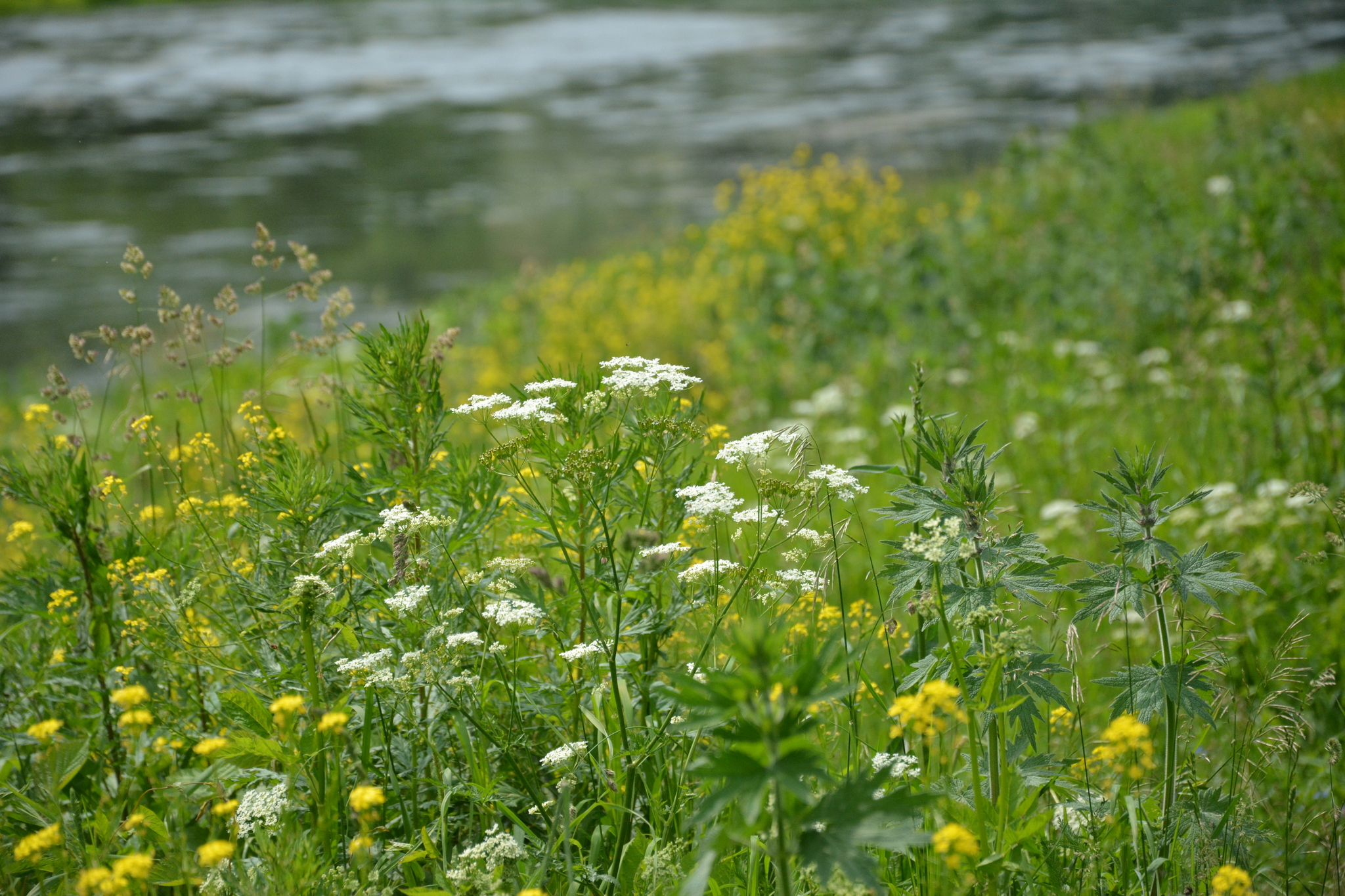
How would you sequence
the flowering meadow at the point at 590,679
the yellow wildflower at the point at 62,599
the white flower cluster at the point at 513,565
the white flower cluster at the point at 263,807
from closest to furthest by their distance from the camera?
the flowering meadow at the point at 590,679
the white flower cluster at the point at 263,807
the white flower cluster at the point at 513,565
the yellow wildflower at the point at 62,599

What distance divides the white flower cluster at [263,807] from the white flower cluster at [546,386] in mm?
761

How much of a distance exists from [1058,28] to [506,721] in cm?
2581

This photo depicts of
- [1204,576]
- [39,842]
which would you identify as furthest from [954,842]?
[39,842]

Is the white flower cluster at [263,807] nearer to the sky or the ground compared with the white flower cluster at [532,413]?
nearer to the ground

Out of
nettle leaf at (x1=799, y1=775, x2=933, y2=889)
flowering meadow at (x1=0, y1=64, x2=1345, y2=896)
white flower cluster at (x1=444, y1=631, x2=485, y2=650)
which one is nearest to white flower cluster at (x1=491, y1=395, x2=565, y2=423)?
flowering meadow at (x1=0, y1=64, x2=1345, y2=896)

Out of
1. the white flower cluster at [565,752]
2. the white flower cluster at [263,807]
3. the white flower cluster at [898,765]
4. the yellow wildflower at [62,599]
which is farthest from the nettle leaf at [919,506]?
the yellow wildflower at [62,599]

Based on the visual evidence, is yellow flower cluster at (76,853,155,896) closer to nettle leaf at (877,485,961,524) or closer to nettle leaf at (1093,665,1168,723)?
nettle leaf at (877,485,961,524)

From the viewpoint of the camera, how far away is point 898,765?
1.39m

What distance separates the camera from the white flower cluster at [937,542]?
4.56ft

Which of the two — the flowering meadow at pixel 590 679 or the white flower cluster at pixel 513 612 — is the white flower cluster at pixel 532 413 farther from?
the white flower cluster at pixel 513 612

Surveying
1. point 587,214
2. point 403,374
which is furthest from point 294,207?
point 403,374

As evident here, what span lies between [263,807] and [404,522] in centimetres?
49

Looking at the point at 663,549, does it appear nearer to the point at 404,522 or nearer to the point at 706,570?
the point at 706,570

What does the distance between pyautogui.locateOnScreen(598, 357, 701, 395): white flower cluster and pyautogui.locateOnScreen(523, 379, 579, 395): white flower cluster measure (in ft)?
0.25
